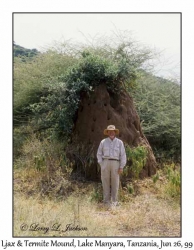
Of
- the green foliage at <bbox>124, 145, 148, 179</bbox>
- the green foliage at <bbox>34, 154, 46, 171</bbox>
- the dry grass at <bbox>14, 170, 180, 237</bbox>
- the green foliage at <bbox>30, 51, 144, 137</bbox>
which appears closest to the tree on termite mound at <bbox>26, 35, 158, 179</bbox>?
the green foliage at <bbox>30, 51, 144, 137</bbox>

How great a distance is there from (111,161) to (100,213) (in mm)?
1105

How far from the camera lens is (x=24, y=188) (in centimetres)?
962

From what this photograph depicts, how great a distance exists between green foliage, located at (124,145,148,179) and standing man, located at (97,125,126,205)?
41.7 inches

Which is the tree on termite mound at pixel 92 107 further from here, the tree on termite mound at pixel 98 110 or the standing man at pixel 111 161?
the standing man at pixel 111 161

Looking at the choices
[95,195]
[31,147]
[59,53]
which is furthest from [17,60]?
[95,195]

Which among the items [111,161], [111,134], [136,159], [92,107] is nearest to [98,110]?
[92,107]

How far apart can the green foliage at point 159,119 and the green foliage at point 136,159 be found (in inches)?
121

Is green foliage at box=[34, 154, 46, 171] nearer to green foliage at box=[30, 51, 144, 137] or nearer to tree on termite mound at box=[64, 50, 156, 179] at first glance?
tree on termite mound at box=[64, 50, 156, 179]

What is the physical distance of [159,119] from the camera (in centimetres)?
1312

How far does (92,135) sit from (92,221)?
3.25m

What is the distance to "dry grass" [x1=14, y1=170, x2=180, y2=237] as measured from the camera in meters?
6.61

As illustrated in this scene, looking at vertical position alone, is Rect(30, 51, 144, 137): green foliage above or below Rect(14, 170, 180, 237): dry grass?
above

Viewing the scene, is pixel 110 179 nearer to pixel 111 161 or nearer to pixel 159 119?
pixel 111 161
